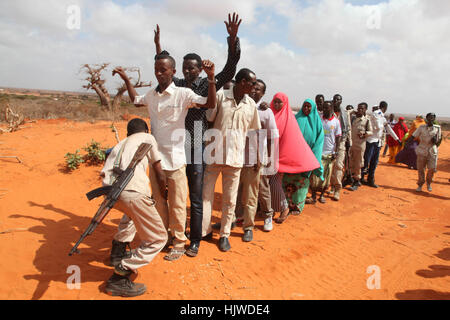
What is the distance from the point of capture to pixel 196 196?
3.35 meters

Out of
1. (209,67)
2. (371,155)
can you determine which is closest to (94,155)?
(209,67)

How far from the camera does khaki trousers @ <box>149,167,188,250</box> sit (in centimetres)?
316

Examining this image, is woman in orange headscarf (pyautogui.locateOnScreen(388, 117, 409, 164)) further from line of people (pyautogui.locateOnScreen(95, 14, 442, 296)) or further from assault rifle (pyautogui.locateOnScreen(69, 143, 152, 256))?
assault rifle (pyautogui.locateOnScreen(69, 143, 152, 256))

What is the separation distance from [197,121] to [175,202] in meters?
0.97

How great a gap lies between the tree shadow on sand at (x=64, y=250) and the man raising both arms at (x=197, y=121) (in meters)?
1.08

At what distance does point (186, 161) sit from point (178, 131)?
37cm

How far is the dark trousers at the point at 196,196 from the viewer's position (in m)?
3.32

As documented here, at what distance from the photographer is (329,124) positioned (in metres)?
5.52

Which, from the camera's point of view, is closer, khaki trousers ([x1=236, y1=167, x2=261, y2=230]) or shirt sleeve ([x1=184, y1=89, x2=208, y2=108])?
shirt sleeve ([x1=184, y1=89, x2=208, y2=108])

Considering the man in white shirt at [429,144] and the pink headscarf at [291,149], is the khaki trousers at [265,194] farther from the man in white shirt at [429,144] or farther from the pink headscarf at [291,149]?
the man in white shirt at [429,144]

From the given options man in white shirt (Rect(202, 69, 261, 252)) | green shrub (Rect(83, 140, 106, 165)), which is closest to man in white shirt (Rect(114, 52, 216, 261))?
man in white shirt (Rect(202, 69, 261, 252))

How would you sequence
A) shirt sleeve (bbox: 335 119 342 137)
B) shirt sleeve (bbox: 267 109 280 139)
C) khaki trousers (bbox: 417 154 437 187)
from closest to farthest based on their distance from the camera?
shirt sleeve (bbox: 267 109 280 139) < shirt sleeve (bbox: 335 119 342 137) < khaki trousers (bbox: 417 154 437 187)

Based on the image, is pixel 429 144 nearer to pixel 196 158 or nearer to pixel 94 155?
pixel 196 158

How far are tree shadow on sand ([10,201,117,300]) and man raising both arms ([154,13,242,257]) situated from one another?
3.53ft
